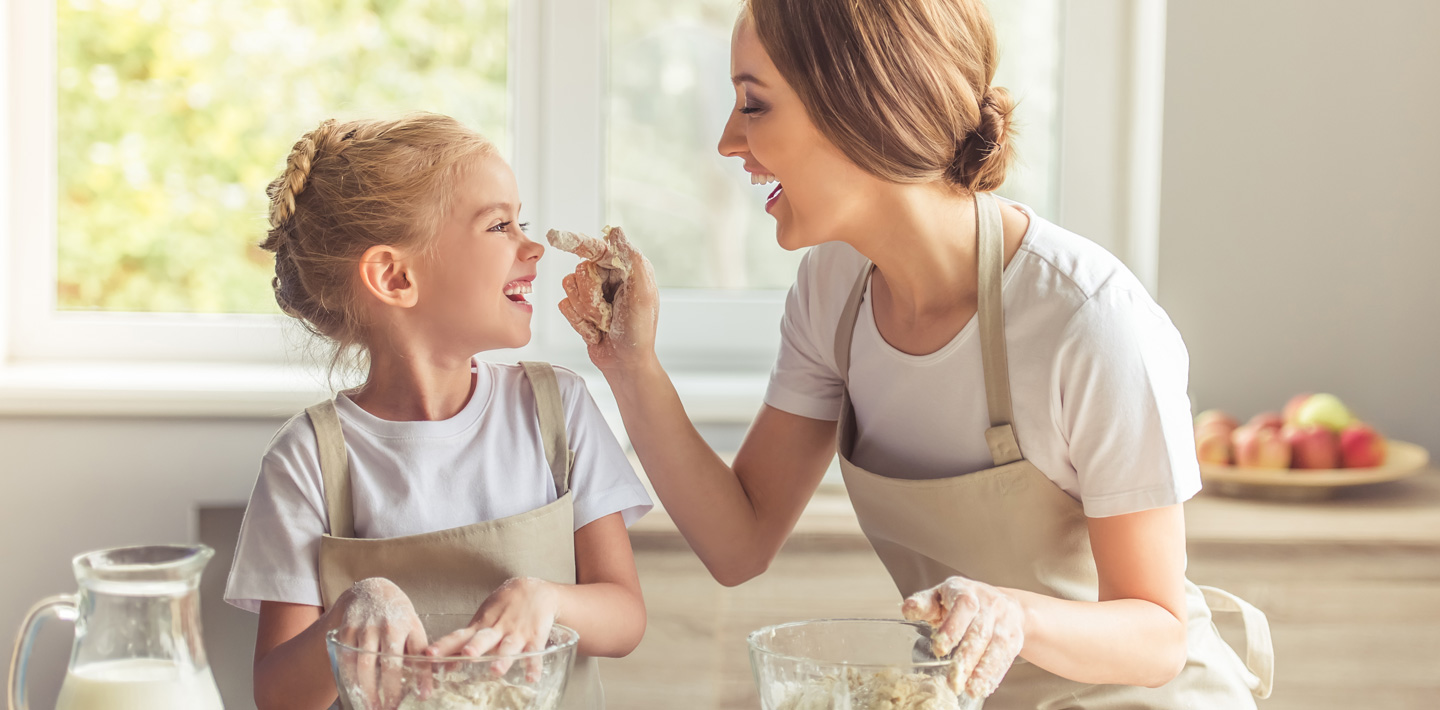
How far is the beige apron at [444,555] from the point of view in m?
1.00

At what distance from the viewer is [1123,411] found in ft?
3.16

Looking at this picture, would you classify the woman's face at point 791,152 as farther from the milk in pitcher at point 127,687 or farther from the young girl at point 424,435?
the milk in pitcher at point 127,687

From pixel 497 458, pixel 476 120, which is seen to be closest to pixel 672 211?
pixel 476 120

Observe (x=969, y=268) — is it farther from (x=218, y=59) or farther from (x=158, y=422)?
(x=218, y=59)

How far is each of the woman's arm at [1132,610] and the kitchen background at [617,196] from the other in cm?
75

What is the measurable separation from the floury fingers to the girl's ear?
15 cm

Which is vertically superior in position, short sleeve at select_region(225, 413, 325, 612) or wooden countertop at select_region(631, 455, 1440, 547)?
short sleeve at select_region(225, 413, 325, 612)

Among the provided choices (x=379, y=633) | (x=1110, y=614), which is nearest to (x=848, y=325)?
(x=1110, y=614)

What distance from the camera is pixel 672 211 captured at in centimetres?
208

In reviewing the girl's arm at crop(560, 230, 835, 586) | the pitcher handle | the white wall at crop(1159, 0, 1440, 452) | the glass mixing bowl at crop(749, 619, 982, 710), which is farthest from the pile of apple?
the pitcher handle

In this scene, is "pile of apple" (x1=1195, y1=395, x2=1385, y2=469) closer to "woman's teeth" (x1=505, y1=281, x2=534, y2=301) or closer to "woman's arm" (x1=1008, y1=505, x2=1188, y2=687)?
"woman's arm" (x1=1008, y1=505, x2=1188, y2=687)

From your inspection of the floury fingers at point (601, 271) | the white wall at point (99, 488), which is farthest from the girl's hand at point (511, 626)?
the white wall at point (99, 488)

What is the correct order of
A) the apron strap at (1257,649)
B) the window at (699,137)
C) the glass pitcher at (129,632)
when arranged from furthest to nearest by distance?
1. the window at (699,137)
2. the apron strap at (1257,649)
3. the glass pitcher at (129,632)

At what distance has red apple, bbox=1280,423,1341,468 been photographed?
1.71 meters
